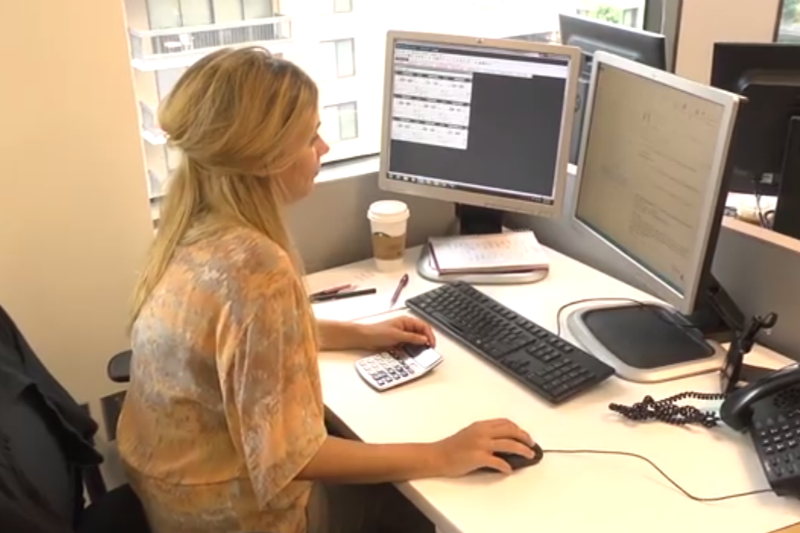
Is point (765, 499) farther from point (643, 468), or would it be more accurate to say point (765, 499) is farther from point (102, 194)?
point (102, 194)

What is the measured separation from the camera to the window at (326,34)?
2090mm

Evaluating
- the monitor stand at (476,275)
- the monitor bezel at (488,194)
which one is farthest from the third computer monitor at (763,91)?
the monitor stand at (476,275)

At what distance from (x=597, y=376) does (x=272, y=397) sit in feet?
1.97

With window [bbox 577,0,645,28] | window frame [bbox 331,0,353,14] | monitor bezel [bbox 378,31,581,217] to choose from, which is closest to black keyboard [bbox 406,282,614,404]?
monitor bezel [bbox 378,31,581,217]

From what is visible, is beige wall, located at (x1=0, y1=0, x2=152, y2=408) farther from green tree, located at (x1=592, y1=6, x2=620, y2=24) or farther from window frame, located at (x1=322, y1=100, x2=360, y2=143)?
green tree, located at (x1=592, y1=6, x2=620, y2=24)

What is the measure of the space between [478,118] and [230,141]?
31.9 inches

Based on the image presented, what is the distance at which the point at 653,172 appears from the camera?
5.24 feet

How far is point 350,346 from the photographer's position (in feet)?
5.60

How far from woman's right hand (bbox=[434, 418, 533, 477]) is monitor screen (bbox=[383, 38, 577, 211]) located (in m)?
0.73

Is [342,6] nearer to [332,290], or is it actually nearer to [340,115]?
[340,115]

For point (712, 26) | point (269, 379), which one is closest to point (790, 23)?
point (712, 26)

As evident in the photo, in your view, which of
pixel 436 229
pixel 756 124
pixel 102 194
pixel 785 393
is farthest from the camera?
pixel 436 229

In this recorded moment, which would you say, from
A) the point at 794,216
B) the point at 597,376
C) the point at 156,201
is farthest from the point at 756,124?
the point at 156,201

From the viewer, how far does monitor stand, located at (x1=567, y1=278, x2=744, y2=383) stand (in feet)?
5.26
